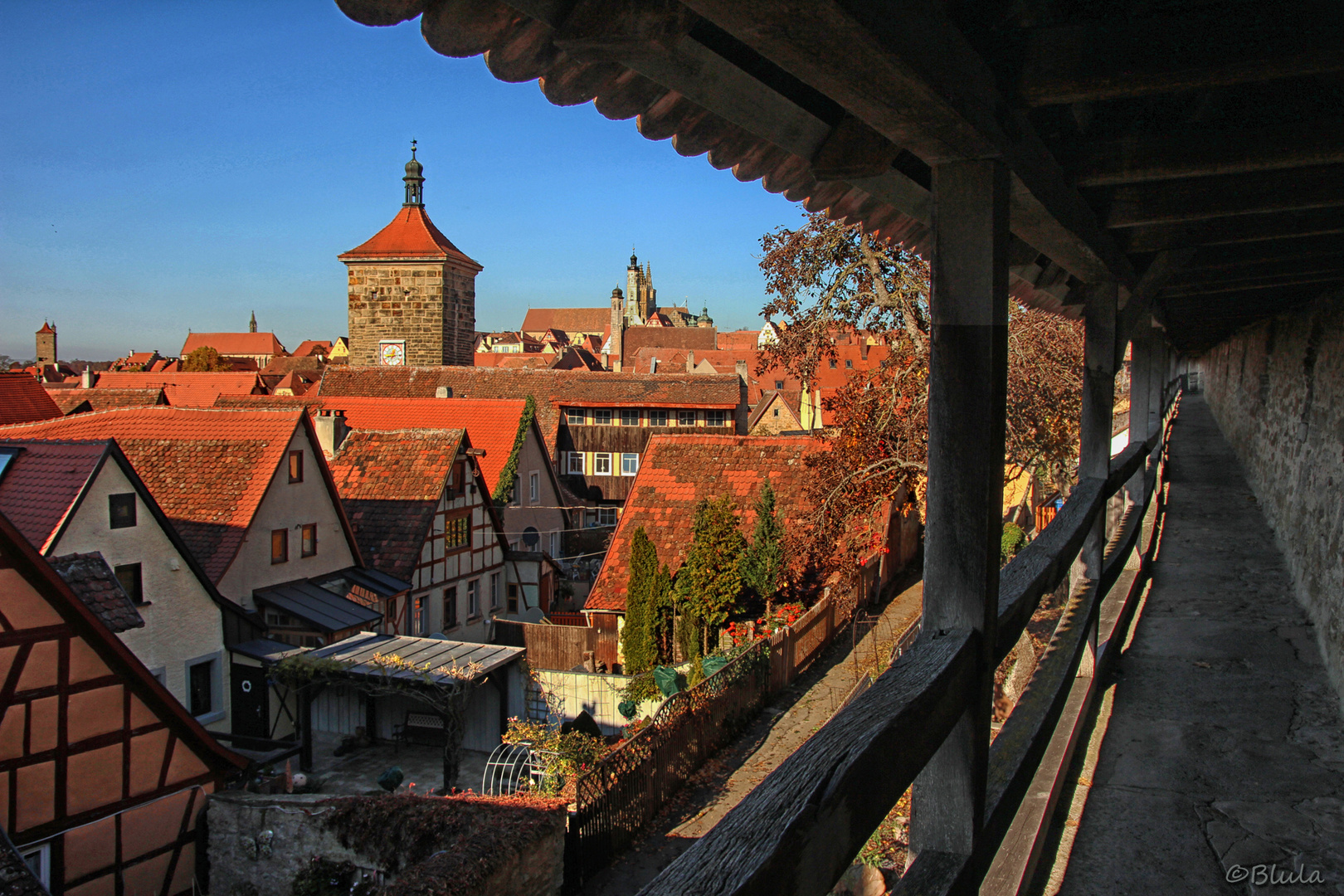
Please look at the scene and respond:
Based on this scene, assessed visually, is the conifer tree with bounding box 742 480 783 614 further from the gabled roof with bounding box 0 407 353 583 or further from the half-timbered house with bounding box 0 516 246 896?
the half-timbered house with bounding box 0 516 246 896

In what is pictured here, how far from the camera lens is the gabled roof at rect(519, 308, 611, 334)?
129625 mm

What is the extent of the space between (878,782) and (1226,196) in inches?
102

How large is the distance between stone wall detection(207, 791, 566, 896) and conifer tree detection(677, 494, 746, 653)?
6.61 meters

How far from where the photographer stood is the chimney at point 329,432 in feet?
69.9

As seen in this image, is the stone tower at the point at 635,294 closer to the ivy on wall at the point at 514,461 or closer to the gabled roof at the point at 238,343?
the gabled roof at the point at 238,343

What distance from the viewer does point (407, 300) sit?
39562mm

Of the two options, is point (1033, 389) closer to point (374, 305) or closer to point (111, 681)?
point (111, 681)

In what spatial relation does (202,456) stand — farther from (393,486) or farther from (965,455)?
(965,455)

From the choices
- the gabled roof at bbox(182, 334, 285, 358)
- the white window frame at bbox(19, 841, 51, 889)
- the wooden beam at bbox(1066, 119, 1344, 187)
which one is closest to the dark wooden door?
the white window frame at bbox(19, 841, 51, 889)

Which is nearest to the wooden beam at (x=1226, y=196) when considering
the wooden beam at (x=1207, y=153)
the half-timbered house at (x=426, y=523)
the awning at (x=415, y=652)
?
the wooden beam at (x=1207, y=153)

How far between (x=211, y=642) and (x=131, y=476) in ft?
8.70

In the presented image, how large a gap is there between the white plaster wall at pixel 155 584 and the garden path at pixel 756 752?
6.88m

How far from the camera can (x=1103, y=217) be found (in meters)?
3.46

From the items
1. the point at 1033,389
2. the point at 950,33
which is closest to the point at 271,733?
the point at 1033,389
